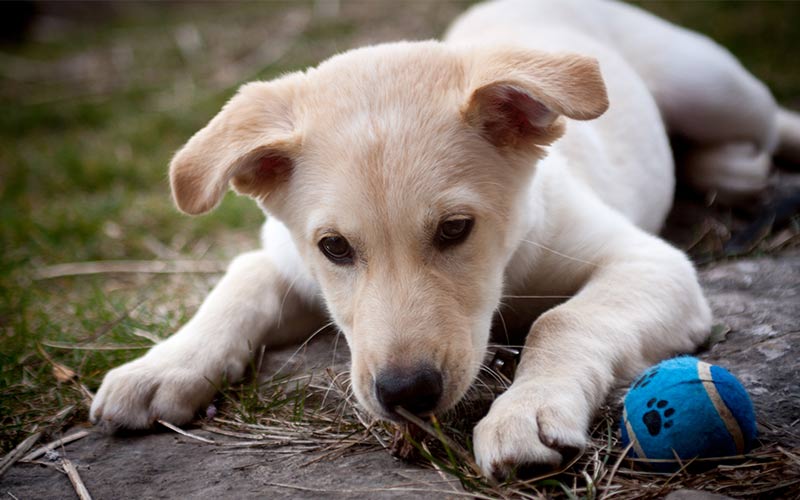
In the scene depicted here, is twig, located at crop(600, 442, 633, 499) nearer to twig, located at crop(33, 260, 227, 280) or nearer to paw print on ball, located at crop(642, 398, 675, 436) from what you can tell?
paw print on ball, located at crop(642, 398, 675, 436)

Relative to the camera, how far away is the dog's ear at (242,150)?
2756mm

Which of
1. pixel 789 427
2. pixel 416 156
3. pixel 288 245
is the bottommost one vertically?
pixel 789 427

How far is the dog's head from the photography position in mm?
2447

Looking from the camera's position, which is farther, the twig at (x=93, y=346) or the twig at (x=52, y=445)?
the twig at (x=93, y=346)

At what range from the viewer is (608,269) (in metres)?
3.22

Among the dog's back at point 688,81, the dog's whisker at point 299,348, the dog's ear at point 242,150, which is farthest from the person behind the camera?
the dog's back at point 688,81

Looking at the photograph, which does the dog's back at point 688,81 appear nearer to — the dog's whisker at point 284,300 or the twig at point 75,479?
the dog's whisker at point 284,300

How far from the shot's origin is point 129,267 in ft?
17.7

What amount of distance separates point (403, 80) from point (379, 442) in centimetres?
128

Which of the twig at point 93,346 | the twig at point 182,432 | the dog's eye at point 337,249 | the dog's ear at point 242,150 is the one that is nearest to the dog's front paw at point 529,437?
the dog's eye at point 337,249

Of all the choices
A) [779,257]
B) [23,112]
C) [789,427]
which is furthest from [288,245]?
[23,112]

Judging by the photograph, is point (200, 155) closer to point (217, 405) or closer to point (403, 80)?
point (403, 80)

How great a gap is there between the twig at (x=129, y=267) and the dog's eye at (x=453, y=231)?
2693 millimetres

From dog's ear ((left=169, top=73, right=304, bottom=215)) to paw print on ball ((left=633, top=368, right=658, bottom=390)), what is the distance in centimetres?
142
